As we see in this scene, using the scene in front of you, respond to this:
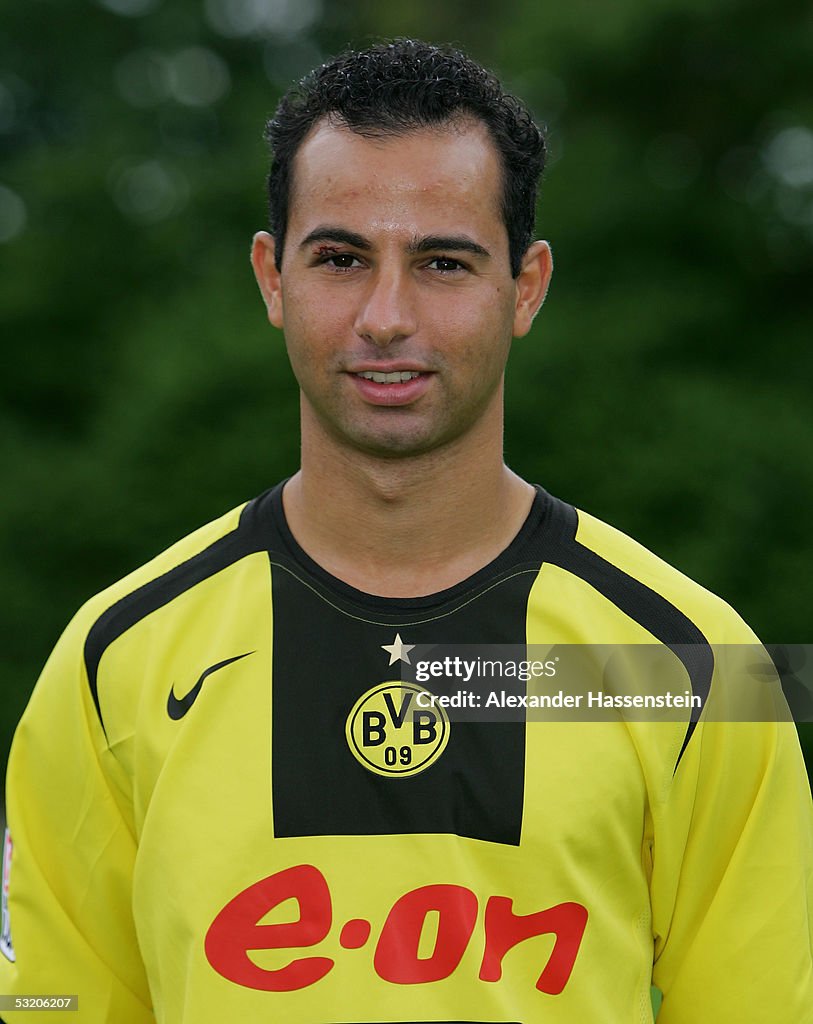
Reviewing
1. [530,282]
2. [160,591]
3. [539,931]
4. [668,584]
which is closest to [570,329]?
[530,282]

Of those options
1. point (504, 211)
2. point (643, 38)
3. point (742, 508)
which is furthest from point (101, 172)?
point (504, 211)

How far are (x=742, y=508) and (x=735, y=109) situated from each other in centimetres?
280

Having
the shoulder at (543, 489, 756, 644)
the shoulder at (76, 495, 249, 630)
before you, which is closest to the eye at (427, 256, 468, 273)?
the shoulder at (543, 489, 756, 644)

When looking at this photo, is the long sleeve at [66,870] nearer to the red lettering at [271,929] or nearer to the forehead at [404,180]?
the red lettering at [271,929]

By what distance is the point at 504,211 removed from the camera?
246 centimetres

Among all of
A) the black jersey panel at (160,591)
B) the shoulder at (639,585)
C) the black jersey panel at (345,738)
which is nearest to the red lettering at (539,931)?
the black jersey panel at (345,738)

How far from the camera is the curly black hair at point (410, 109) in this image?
2.41 meters

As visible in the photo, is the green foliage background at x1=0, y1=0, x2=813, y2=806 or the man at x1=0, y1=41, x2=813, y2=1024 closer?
the man at x1=0, y1=41, x2=813, y2=1024

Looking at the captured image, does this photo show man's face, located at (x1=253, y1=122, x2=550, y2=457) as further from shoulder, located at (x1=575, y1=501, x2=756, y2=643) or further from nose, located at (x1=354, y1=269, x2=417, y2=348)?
shoulder, located at (x1=575, y1=501, x2=756, y2=643)

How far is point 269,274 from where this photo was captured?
263 cm

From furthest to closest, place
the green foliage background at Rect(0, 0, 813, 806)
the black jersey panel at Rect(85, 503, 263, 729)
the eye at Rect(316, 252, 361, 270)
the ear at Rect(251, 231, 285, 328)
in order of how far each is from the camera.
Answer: the green foliage background at Rect(0, 0, 813, 806)
the ear at Rect(251, 231, 285, 328)
the black jersey panel at Rect(85, 503, 263, 729)
the eye at Rect(316, 252, 361, 270)

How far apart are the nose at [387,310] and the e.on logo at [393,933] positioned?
0.91 meters

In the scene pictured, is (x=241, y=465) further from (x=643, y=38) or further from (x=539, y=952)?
(x=539, y=952)

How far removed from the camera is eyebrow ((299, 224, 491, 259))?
7.65 ft
